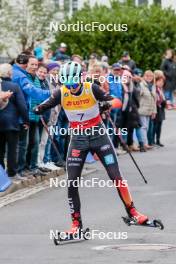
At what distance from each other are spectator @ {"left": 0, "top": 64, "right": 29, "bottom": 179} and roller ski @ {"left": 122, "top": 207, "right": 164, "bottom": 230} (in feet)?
15.2

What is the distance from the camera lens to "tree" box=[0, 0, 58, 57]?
1810 inches

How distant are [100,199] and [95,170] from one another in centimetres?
420

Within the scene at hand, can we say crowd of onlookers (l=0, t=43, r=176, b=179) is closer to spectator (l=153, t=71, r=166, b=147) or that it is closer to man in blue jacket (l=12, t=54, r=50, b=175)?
man in blue jacket (l=12, t=54, r=50, b=175)

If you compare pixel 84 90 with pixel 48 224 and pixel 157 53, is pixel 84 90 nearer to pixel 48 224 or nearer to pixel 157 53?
pixel 48 224

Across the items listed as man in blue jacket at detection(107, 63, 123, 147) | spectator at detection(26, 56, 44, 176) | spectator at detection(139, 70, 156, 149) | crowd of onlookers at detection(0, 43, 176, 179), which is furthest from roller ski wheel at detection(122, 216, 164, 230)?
spectator at detection(139, 70, 156, 149)

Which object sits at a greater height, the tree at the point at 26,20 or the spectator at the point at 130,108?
the tree at the point at 26,20

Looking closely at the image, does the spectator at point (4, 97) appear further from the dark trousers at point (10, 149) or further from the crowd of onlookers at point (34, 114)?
→ the dark trousers at point (10, 149)

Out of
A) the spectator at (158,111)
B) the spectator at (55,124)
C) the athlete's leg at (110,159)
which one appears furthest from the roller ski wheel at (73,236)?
the spectator at (158,111)

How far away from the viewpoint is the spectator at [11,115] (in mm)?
17391

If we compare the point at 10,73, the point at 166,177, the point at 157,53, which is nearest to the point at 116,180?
the point at 10,73

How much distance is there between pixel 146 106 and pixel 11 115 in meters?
8.52

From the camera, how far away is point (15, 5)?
4722 cm

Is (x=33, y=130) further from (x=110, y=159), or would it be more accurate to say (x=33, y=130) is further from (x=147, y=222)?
(x=147, y=222)

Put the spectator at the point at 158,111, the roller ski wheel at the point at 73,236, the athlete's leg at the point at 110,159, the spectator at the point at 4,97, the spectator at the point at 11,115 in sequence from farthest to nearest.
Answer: the spectator at the point at 158,111 → the spectator at the point at 11,115 → the spectator at the point at 4,97 → the athlete's leg at the point at 110,159 → the roller ski wheel at the point at 73,236
